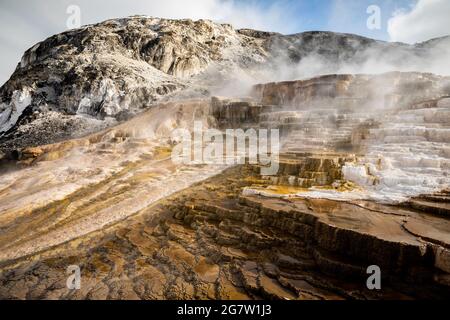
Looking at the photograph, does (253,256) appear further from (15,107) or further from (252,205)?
(15,107)

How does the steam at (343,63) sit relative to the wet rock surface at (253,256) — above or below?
above

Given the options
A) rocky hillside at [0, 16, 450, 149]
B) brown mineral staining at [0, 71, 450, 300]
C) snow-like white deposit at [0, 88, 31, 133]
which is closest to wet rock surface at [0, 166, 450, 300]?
brown mineral staining at [0, 71, 450, 300]

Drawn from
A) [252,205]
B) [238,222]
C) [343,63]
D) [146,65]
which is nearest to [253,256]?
[238,222]

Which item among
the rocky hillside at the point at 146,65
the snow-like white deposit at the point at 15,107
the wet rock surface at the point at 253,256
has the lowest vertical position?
the wet rock surface at the point at 253,256

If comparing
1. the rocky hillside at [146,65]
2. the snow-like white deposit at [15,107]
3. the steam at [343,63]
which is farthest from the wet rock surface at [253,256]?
the steam at [343,63]

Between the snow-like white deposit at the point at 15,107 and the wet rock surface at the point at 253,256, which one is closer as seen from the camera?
the wet rock surface at the point at 253,256

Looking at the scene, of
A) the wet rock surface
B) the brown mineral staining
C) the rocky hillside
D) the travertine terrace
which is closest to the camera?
the wet rock surface

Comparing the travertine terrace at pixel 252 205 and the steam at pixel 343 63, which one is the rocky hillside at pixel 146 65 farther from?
the travertine terrace at pixel 252 205

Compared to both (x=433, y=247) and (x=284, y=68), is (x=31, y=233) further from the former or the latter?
(x=284, y=68)

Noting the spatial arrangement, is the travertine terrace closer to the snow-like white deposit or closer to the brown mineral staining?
the brown mineral staining
